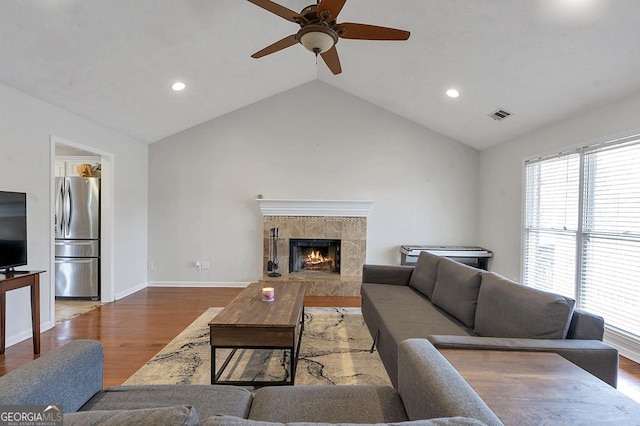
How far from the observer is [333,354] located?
2852mm

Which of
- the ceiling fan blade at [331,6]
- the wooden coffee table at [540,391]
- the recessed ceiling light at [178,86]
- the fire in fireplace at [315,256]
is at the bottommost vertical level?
the fire in fireplace at [315,256]

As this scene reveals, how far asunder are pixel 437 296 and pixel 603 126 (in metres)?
2.35

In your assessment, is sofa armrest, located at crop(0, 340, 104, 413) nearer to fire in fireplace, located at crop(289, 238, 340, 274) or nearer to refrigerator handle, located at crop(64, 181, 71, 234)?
refrigerator handle, located at crop(64, 181, 71, 234)

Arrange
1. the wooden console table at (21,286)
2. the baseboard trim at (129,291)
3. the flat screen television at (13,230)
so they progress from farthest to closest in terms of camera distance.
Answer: the baseboard trim at (129,291) → the flat screen television at (13,230) → the wooden console table at (21,286)

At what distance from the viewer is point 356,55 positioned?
405 centimetres

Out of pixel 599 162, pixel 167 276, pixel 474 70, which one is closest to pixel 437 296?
pixel 599 162

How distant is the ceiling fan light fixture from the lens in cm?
201

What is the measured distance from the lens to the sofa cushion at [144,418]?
28.7 inches

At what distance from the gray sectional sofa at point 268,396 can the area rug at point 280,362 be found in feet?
3.40

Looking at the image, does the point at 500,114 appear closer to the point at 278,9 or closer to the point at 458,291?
the point at 458,291

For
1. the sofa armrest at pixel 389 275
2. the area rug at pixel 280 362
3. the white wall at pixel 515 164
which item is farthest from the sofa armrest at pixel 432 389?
the white wall at pixel 515 164

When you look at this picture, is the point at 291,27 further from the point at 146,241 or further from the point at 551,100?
the point at 146,241

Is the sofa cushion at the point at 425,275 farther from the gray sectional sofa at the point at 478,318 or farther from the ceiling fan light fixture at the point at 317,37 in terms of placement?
the ceiling fan light fixture at the point at 317,37

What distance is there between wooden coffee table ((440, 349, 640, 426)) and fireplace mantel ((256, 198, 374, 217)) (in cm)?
376
